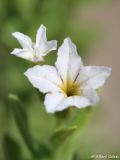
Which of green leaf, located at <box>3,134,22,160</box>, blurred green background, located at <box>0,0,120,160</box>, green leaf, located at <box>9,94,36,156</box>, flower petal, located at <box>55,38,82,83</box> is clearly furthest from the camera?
blurred green background, located at <box>0,0,120,160</box>

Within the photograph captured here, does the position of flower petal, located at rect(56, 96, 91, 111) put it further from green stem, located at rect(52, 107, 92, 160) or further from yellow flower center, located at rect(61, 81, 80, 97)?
green stem, located at rect(52, 107, 92, 160)

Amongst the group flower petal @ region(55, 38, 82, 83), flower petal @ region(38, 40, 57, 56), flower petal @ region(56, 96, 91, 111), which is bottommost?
flower petal @ region(56, 96, 91, 111)

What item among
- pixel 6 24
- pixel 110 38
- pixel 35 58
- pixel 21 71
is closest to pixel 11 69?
pixel 21 71

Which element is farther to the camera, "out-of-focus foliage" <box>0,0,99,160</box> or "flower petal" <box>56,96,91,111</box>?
"out-of-focus foliage" <box>0,0,99,160</box>

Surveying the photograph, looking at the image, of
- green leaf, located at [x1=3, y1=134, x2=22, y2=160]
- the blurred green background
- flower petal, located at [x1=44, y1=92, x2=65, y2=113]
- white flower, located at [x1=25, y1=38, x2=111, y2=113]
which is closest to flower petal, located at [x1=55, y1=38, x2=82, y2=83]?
white flower, located at [x1=25, y1=38, x2=111, y2=113]

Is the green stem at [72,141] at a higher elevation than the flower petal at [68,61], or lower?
lower

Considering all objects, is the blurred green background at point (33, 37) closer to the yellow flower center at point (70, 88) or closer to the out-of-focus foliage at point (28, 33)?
the out-of-focus foliage at point (28, 33)

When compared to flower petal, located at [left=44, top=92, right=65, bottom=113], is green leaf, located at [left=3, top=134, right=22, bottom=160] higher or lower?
higher

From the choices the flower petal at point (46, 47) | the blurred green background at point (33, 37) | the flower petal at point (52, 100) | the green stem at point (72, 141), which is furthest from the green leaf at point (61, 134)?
the blurred green background at point (33, 37)

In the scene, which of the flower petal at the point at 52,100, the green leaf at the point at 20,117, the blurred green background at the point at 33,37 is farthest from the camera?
the blurred green background at the point at 33,37
